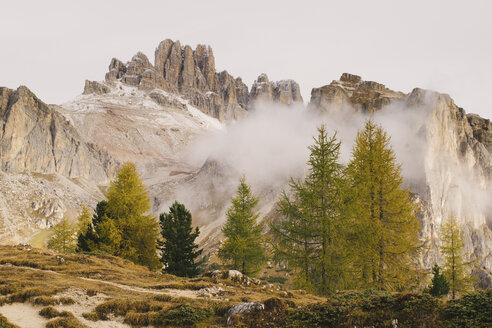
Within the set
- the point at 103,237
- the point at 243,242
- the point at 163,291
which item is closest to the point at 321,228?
the point at 163,291

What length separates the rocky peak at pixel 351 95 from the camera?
7715cm

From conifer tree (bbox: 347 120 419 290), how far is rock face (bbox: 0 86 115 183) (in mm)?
127692

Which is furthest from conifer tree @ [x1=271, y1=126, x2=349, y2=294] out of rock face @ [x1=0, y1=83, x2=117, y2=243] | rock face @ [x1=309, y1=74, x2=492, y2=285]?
rock face @ [x1=0, y1=83, x2=117, y2=243]

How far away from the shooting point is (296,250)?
53.5ft

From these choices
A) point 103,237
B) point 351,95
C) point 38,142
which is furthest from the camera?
point 38,142

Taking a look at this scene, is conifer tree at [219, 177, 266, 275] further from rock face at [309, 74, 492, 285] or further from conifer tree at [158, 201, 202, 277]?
rock face at [309, 74, 492, 285]

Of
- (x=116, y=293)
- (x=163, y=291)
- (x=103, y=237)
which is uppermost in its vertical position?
(x=103, y=237)

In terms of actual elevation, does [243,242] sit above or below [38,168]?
below

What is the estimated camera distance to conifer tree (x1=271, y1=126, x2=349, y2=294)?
15.3m

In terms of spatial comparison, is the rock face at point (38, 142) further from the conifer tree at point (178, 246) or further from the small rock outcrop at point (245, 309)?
the small rock outcrop at point (245, 309)

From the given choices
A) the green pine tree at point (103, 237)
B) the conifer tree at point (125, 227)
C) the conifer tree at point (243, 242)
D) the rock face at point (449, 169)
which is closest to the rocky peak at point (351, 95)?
the rock face at point (449, 169)

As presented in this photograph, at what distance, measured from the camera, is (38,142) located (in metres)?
118

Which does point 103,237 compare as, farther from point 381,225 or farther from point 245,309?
point 381,225

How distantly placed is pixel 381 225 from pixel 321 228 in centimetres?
337
